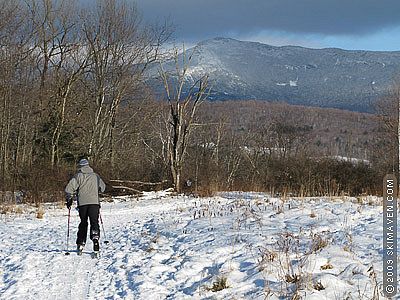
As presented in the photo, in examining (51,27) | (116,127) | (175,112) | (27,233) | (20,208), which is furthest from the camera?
(116,127)

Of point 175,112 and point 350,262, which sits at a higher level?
point 175,112

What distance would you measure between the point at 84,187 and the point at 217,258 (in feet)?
11.5

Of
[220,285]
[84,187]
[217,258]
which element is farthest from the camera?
[84,187]

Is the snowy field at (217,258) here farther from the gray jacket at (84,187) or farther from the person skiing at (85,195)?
the gray jacket at (84,187)

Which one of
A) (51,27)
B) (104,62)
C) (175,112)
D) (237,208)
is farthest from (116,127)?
(237,208)

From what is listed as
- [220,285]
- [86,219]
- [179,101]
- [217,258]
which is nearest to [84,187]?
[86,219]

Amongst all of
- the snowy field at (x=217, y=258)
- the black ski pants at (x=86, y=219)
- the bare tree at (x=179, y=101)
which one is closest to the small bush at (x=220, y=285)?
the snowy field at (x=217, y=258)

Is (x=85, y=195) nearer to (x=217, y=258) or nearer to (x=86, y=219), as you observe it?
(x=86, y=219)

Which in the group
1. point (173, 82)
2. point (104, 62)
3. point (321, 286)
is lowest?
point (321, 286)

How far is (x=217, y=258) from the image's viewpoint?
27.5 ft

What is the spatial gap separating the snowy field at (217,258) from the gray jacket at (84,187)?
1.08 metres

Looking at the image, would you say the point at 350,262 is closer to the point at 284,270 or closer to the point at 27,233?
the point at 284,270

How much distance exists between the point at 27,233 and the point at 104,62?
23.3m

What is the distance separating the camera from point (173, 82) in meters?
29.3
